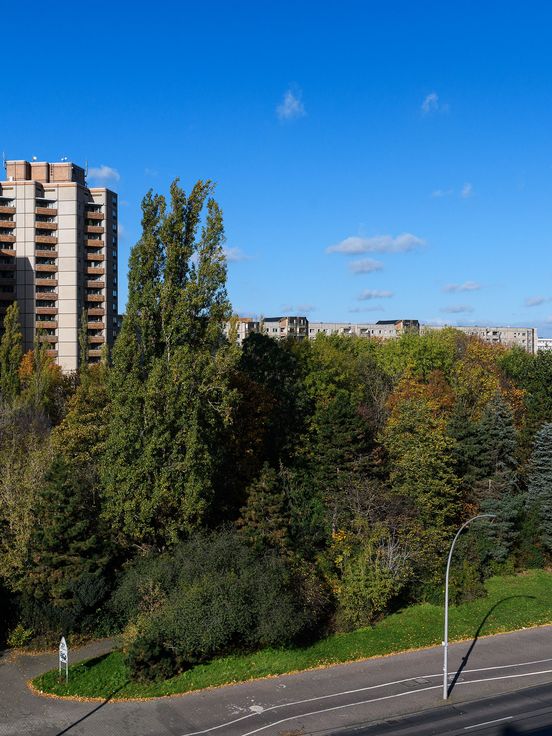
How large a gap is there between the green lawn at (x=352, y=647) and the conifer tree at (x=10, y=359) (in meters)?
32.2

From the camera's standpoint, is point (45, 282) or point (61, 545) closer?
point (61, 545)

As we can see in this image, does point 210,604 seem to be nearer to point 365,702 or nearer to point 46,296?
point 365,702

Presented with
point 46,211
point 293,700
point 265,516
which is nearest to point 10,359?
point 46,211

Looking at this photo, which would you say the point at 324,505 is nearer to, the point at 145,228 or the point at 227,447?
the point at 227,447

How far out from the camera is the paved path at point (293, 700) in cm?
2497

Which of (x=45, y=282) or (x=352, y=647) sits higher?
(x=45, y=282)

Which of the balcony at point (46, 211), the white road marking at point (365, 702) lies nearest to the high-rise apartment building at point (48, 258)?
the balcony at point (46, 211)

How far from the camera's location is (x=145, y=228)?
36.4 m

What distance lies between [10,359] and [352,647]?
40964 mm

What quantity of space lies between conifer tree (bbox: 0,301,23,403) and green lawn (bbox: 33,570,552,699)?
1269 inches

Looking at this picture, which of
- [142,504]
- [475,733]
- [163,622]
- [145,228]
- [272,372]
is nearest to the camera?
[475,733]

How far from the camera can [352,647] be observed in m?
32.8

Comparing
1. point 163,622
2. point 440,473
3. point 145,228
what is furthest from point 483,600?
point 145,228

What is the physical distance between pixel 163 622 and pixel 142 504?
5.65m
